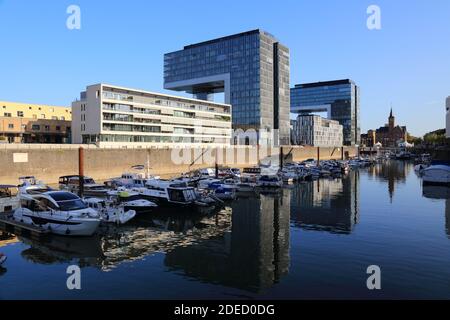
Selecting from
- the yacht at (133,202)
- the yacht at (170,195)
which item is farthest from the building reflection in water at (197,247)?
the yacht at (170,195)

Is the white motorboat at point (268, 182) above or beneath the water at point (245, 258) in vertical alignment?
above

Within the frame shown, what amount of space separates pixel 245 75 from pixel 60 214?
481ft

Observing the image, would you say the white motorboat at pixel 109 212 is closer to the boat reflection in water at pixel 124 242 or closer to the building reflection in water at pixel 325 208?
the boat reflection in water at pixel 124 242

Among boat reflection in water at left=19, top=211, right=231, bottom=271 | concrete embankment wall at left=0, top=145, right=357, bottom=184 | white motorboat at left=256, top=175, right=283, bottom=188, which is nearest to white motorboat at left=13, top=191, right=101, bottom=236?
boat reflection in water at left=19, top=211, right=231, bottom=271

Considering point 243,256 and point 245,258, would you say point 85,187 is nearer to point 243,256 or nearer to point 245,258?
point 243,256

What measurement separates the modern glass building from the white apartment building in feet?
→ 84.3

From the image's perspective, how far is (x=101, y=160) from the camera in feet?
250

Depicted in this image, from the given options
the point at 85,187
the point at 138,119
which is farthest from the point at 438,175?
the point at 138,119

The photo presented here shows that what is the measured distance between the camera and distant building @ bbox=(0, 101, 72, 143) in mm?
110875

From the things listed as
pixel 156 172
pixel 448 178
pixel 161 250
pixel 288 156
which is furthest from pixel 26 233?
pixel 288 156

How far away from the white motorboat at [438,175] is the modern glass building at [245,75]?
97.1 metres

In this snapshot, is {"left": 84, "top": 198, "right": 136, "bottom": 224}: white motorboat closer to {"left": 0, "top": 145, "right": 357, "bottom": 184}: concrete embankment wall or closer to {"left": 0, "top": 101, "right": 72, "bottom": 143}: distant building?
{"left": 0, "top": 145, "right": 357, "bottom": 184}: concrete embankment wall

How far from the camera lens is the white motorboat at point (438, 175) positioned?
74.6 meters
